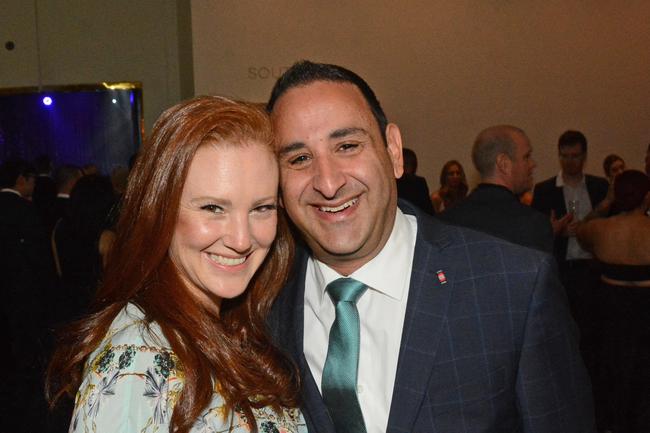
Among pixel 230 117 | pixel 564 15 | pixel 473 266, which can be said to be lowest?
pixel 473 266

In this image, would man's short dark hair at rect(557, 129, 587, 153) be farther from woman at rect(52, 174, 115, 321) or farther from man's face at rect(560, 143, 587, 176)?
woman at rect(52, 174, 115, 321)

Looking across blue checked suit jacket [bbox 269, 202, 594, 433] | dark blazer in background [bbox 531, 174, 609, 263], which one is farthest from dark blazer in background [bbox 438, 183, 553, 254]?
blue checked suit jacket [bbox 269, 202, 594, 433]

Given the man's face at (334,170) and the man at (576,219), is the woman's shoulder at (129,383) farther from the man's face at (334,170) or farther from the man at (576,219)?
the man at (576,219)

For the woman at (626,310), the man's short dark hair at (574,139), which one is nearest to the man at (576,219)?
the man's short dark hair at (574,139)

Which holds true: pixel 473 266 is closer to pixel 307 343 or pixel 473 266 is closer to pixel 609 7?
pixel 307 343

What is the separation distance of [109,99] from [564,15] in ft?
17.8

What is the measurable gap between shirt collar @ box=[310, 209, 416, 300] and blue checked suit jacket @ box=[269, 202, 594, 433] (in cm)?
8

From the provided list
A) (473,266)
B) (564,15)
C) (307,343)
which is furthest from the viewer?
(564,15)

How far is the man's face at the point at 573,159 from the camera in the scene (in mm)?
5617

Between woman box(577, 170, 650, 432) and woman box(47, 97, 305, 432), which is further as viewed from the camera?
woman box(577, 170, 650, 432)

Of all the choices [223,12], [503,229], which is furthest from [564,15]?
[503,229]

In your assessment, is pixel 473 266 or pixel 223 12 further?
pixel 223 12

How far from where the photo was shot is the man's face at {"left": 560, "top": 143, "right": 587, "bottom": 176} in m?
5.62

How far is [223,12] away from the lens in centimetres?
754
